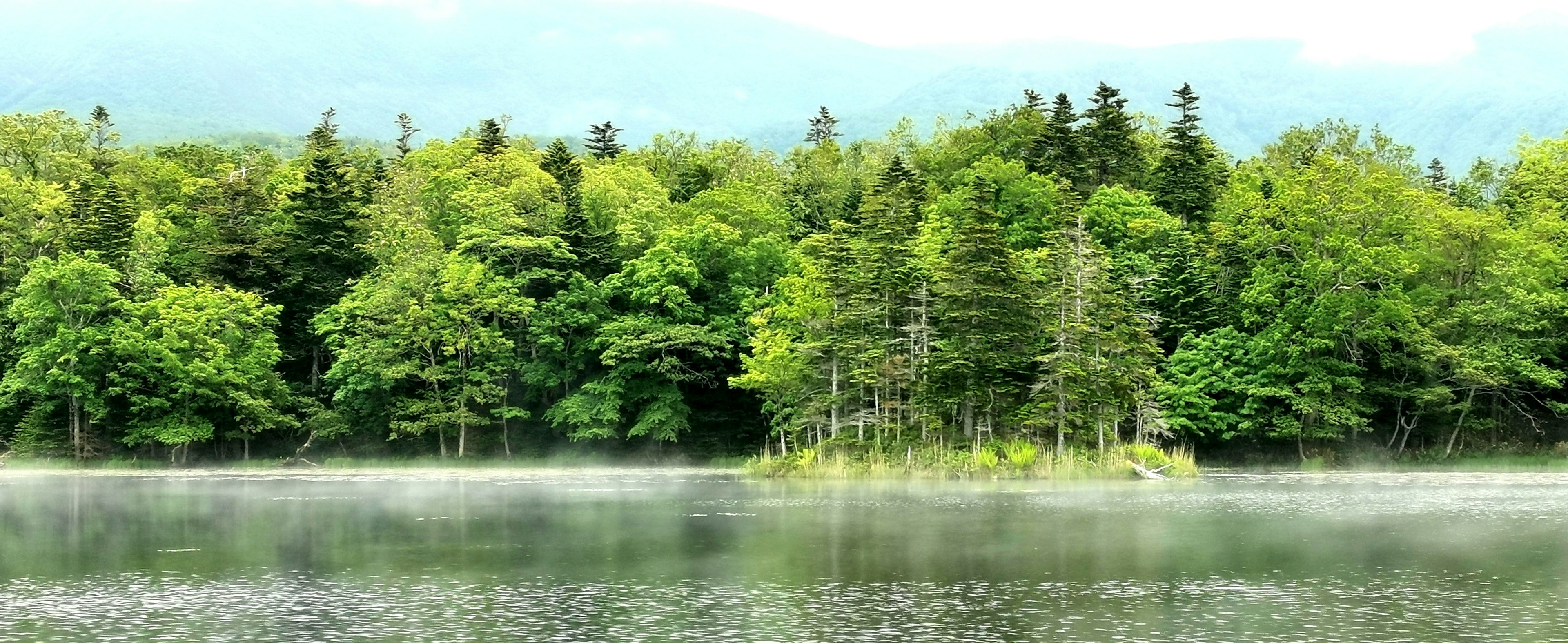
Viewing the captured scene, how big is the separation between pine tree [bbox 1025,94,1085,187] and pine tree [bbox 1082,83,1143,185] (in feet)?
2.66

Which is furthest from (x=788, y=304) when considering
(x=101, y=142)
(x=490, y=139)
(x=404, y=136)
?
(x=404, y=136)

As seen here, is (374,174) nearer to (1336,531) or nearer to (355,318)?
(355,318)

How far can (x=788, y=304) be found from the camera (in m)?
65.5

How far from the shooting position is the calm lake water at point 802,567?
68.6 ft

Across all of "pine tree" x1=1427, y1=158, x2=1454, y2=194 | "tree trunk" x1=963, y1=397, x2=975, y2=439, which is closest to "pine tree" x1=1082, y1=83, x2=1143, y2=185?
"pine tree" x1=1427, y1=158, x2=1454, y2=194

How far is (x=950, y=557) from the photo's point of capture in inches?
1133

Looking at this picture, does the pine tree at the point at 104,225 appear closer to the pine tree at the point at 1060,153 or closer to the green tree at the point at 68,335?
the green tree at the point at 68,335

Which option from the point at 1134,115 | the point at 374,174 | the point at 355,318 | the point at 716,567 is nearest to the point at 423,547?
the point at 716,567

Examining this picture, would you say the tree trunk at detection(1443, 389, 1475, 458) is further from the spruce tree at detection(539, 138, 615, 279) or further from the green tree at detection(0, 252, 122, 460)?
the green tree at detection(0, 252, 122, 460)

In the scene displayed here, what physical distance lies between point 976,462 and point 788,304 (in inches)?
569

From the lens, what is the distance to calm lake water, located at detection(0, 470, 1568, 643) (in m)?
20.9

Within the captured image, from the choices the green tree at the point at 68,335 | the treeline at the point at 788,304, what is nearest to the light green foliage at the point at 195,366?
the treeline at the point at 788,304

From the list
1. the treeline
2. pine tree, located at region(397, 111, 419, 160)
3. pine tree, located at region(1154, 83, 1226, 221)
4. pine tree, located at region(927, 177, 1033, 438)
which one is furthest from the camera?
pine tree, located at region(397, 111, 419, 160)

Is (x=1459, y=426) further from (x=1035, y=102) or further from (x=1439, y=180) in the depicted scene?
(x=1035, y=102)
